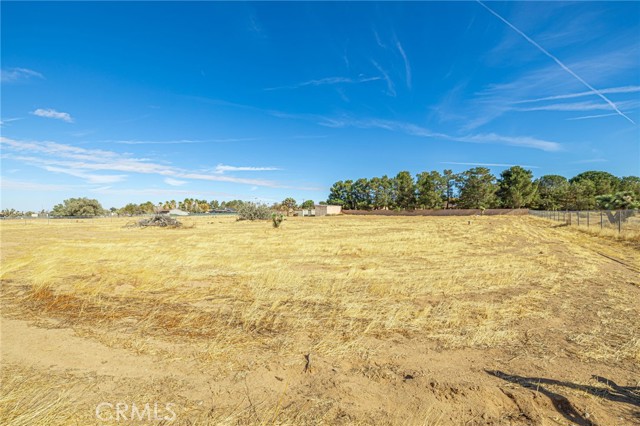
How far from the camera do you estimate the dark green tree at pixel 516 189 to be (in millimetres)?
80762

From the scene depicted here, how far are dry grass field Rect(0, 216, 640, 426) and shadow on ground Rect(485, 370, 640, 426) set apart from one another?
18mm

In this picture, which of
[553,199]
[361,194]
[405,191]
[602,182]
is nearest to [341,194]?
[361,194]

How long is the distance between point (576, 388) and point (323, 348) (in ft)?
11.2

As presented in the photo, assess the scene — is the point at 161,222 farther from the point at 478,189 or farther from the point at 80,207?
the point at 478,189

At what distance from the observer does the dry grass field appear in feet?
10.9

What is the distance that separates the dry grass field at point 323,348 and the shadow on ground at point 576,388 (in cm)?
2

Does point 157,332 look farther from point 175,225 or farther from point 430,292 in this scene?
point 175,225

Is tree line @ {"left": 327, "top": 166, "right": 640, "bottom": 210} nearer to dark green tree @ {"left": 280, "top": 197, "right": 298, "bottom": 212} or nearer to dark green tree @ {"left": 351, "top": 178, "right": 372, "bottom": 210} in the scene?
dark green tree @ {"left": 351, "top": 178, "right": 372, "bottom": 210}

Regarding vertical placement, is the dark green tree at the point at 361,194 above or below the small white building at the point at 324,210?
above

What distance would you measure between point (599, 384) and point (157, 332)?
6.96 m

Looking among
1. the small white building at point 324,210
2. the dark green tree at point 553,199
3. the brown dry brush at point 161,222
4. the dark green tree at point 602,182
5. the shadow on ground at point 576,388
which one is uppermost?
the dark green tree at point 602,182

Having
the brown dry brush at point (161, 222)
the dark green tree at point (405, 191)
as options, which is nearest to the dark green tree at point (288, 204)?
the dark green tree at point (405, 191)

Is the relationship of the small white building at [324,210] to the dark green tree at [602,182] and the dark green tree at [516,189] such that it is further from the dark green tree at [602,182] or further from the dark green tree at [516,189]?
the dark green tree at [602,182]

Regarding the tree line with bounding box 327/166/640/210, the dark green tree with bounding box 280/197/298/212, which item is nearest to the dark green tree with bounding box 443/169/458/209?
the tree line with bounding box 327/166/640/210
